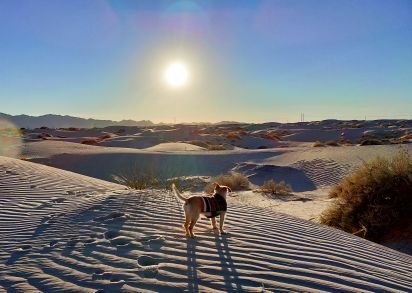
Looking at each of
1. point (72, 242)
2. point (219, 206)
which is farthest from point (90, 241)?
point (219, 206)

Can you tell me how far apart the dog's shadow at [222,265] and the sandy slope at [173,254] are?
1 cm

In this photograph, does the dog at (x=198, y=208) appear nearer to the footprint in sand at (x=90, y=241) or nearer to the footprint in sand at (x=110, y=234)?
the footprint in sand at (x=110, y=234)

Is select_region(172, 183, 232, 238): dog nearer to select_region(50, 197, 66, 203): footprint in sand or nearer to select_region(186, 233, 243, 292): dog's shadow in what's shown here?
select_region(186, 233, 243, 292): dog's shadow

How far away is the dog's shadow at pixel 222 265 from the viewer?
4172 mm

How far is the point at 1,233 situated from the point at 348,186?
24.3 ft

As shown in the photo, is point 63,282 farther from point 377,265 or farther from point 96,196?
point 96,196

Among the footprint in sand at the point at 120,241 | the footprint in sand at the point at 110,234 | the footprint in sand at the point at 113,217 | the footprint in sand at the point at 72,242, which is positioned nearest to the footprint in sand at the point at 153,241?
the footprint in sand at the point at 120,241

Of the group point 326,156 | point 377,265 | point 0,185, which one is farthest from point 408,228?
point 326,156

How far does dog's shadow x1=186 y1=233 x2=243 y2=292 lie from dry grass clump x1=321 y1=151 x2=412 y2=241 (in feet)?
13.5

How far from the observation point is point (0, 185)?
11500 mm

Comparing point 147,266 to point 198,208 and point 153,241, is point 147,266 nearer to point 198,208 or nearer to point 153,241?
point 153,241

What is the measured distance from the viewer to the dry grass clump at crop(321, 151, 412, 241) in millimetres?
9102

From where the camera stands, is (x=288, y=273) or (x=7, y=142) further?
(x=7, y=142)

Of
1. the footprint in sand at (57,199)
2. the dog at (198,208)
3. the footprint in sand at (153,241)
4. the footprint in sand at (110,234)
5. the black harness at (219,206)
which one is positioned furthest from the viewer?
the footprint in sand at (57,199)
